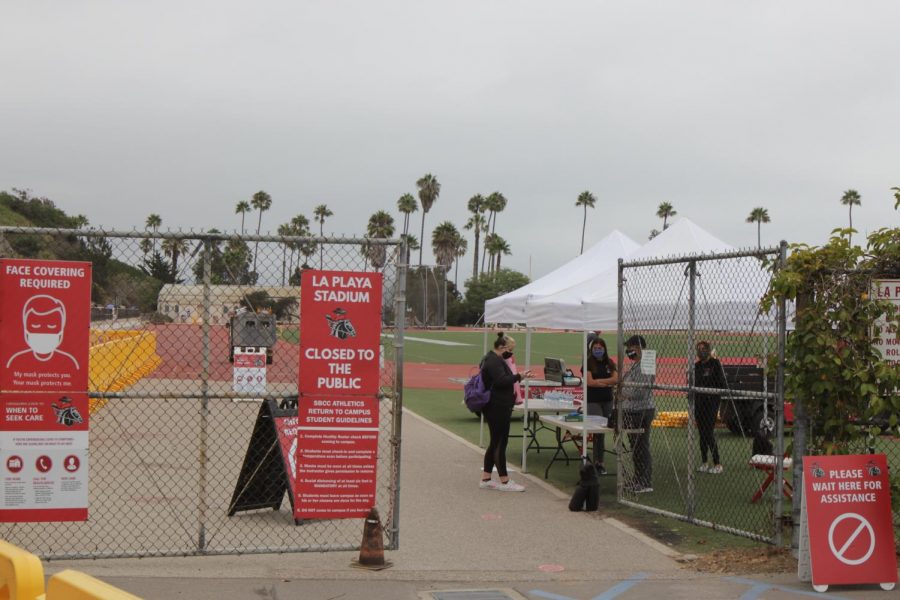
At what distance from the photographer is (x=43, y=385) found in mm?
6500

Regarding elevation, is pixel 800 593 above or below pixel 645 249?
below

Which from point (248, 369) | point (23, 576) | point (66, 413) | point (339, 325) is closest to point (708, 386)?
point (339, 325)

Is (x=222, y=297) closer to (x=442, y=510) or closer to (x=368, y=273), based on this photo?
(x=368, y=273)

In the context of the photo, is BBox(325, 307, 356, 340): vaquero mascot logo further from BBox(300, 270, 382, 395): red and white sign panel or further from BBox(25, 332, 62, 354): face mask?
BBox(25, 332, 62, 354): face mask

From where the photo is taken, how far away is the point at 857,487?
6.98m

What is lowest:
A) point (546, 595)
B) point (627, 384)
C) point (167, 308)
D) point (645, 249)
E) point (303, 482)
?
point (546, 595)

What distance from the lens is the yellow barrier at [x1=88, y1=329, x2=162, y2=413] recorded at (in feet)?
60.7

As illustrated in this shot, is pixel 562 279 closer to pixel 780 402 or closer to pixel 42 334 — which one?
pixel 780 402

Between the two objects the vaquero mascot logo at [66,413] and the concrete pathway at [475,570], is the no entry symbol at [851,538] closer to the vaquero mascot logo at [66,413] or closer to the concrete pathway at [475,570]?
the concrete pathway at [475,570]

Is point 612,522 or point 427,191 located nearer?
point 612,522

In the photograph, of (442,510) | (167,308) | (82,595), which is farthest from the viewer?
(442,510)

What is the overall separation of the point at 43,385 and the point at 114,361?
1567 cm

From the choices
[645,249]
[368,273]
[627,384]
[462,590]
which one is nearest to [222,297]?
[368,273]

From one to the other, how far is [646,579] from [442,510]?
292cm
